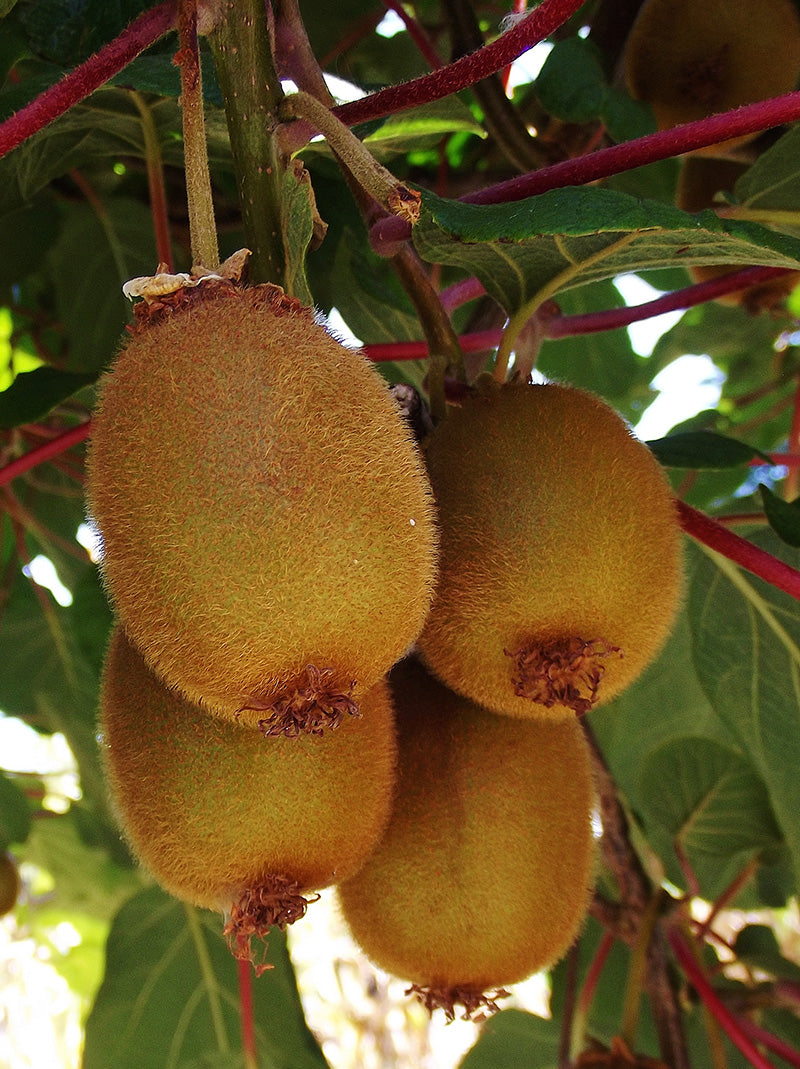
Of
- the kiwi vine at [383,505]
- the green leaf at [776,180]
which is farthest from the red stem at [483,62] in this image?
the green leaf at [776,180]

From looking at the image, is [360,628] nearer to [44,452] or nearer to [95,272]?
[44,452]

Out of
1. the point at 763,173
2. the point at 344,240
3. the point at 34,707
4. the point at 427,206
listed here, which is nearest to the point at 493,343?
the point at 344,240

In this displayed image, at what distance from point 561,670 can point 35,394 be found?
55cm

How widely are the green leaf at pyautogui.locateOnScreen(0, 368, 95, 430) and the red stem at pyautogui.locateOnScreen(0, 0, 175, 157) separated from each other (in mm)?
358

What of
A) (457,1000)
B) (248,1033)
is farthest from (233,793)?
(248,1033)

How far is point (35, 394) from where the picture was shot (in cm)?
91

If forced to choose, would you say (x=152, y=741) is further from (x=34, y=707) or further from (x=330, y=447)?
(x=34, y=707)

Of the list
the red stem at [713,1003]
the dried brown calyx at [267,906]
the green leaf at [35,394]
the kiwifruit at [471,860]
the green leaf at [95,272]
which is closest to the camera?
the dried brown calyx at [267,906]

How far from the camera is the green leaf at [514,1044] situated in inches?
53.1

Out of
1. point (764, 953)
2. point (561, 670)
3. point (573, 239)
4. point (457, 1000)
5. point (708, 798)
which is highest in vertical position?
point (573, 239)

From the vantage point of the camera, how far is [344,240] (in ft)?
3.22

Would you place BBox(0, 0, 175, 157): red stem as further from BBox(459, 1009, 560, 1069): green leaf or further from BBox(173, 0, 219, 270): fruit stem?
BBox(459, 1009, 560, 1069): green leaf

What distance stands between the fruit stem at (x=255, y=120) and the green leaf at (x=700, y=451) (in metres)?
0.45

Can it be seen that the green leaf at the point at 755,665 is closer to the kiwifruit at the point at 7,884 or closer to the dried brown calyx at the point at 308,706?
the dried brown calyx at the point at 308,706
